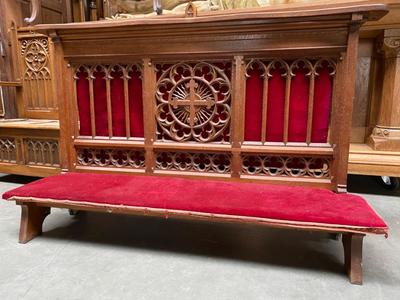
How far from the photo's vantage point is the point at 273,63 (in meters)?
1.63

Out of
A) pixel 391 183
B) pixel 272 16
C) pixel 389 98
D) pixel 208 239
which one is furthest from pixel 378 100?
pixel 208 239

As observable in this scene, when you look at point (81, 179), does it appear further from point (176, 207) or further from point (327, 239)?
point (327, 239)

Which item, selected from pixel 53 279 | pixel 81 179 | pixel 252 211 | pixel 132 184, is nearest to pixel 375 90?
pixel 252 211

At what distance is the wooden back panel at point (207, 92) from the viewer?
5.08 ft

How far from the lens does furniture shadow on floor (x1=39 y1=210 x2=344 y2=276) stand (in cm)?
158

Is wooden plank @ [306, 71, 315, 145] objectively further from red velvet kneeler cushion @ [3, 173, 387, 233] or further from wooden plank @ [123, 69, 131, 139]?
wooden plank @ [123, 69, 131, 139]

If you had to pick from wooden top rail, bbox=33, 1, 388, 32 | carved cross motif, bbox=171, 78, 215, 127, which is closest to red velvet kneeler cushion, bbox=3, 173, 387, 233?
carved cross motif, bbox=171, 78, 215, 127

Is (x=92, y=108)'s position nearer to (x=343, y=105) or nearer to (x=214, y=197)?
(x=214, y=197)

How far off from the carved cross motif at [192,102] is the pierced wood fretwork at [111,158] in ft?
1.20

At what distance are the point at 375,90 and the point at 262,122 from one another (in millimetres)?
1740

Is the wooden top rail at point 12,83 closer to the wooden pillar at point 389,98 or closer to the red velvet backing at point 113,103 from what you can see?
the red velvet backing at point 113,103

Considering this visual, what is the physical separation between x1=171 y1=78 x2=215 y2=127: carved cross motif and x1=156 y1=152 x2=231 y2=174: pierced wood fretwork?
19 cm

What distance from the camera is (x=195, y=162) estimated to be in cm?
183

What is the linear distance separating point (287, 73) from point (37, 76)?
2827 millimetres
